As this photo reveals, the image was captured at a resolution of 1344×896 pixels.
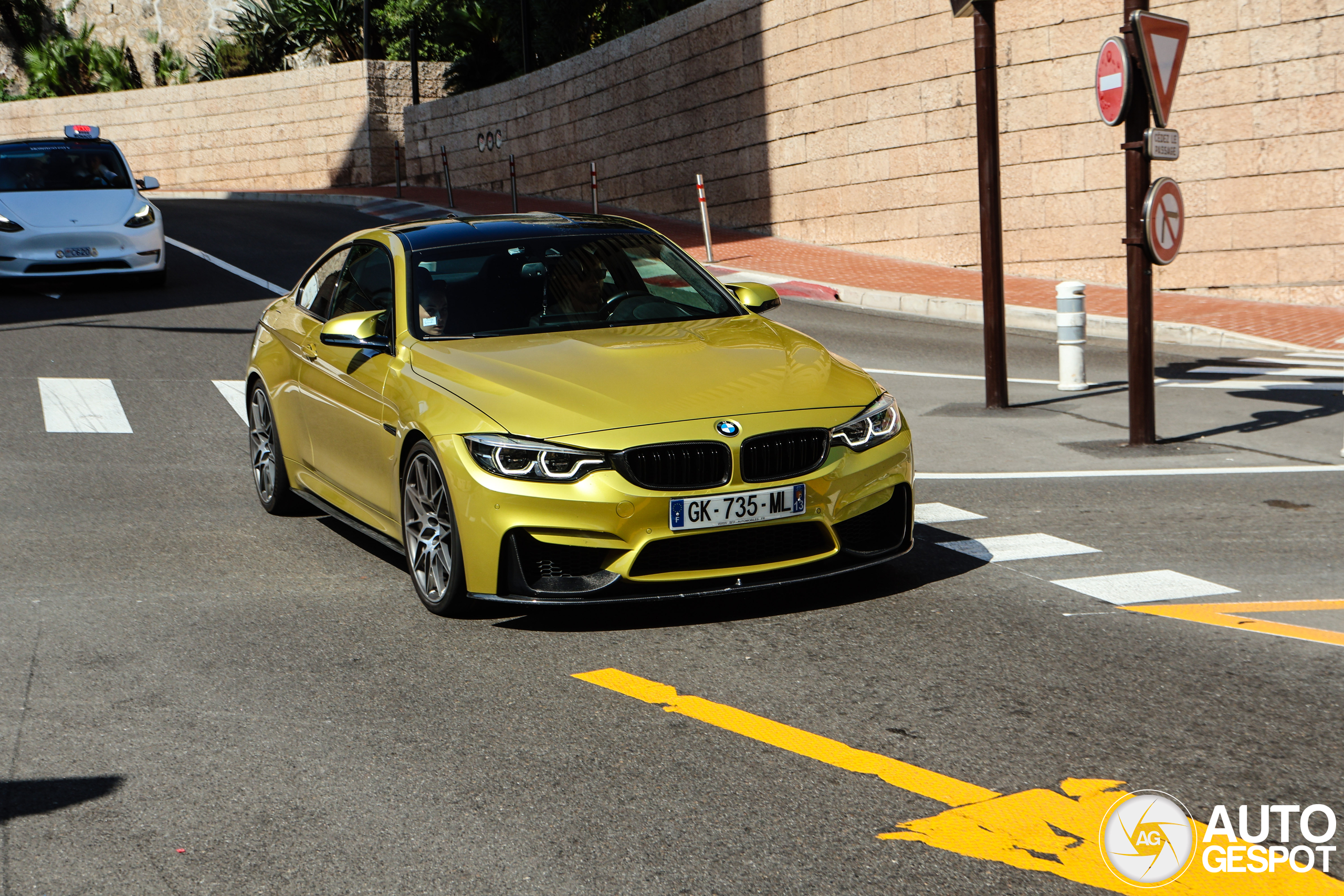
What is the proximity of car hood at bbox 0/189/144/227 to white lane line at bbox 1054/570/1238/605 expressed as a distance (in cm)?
1382

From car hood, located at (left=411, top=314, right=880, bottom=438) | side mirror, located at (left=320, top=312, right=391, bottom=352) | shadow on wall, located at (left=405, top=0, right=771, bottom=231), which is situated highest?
shadow on wall, located at (left=405, top=0, right=771, bottom=231)

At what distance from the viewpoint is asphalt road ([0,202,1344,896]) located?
11.7ft

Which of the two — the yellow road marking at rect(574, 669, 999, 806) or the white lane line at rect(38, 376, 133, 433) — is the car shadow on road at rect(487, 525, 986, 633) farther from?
the white lane line at rect(38, 376, 133, 433)

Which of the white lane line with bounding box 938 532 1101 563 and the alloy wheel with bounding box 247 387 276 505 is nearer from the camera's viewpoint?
the white lane line with bounding box 938 532 1101 563

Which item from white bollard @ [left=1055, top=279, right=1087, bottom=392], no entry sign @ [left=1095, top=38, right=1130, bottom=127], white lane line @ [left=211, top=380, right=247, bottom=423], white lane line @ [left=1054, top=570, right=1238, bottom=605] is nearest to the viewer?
white lane line @ [left=1054, top=570, right=1238, bottom=605]

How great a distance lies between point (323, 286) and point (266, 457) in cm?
105

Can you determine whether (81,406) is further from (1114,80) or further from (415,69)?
(415,69)

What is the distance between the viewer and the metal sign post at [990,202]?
10898 millimetres

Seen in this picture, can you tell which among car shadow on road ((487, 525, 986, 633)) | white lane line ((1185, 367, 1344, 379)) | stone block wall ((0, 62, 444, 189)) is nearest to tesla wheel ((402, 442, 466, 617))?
car shadow on road ((487, 525, 986, 633))

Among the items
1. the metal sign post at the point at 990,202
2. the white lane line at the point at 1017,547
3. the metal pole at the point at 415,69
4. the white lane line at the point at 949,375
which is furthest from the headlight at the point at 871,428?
the metal pole at the point at 415,69

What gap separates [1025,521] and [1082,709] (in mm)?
2974

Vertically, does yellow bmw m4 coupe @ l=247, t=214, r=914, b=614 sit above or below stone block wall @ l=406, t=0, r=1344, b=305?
below

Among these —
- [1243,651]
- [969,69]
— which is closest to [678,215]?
[969,69]

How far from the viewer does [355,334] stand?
249 inches
